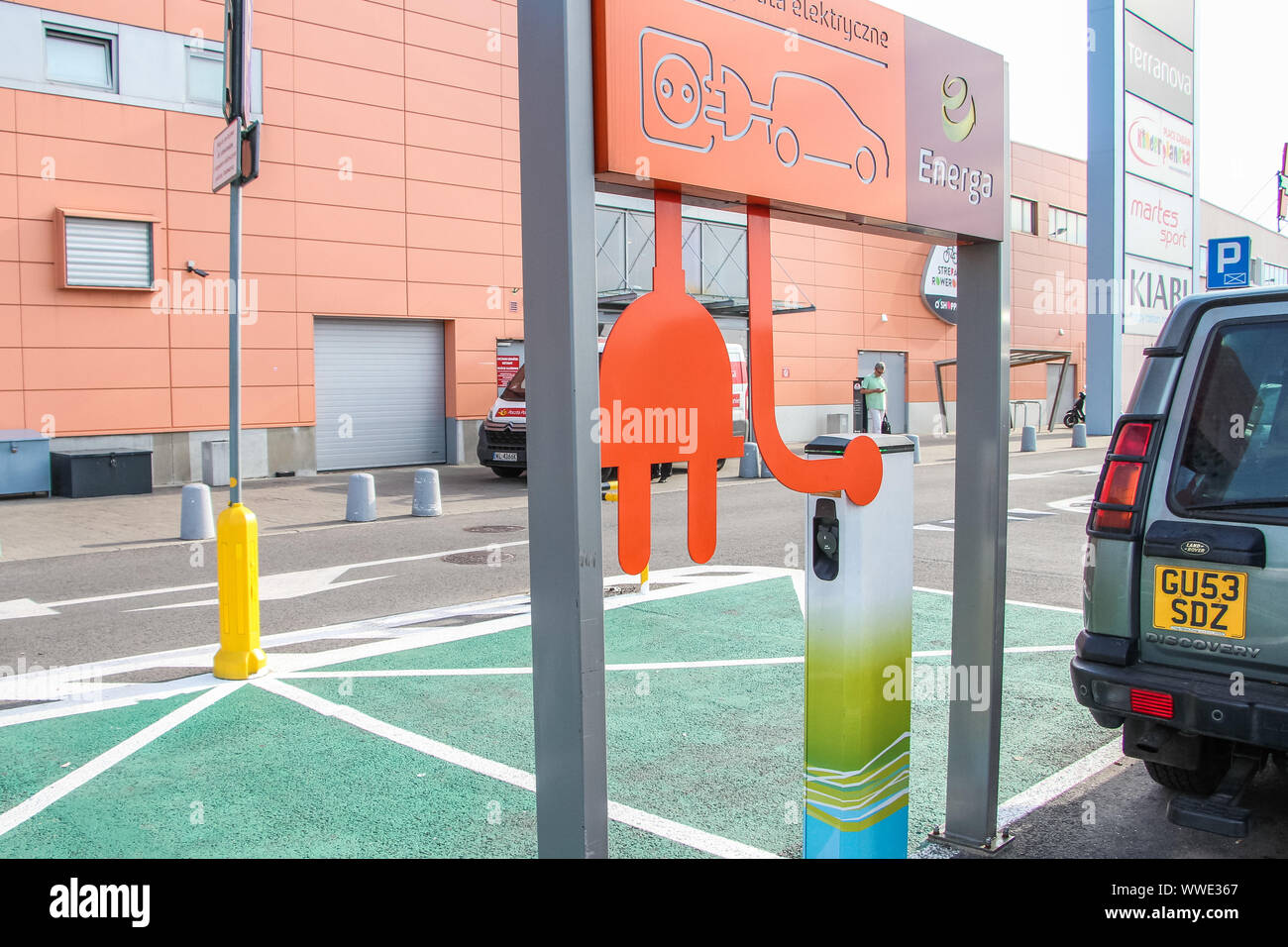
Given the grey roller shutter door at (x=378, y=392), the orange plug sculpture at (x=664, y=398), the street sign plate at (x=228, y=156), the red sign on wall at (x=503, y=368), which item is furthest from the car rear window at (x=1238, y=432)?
the red sign on wall at (x=503, y=368)

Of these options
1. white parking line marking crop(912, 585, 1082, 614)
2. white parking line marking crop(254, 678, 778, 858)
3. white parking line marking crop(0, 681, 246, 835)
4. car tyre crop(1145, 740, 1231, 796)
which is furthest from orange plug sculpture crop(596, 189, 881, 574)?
white parking line marking crop(912, 585, 1082, 614)

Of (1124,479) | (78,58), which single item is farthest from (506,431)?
(1124,479)

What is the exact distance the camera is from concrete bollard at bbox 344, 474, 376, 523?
1327 cm

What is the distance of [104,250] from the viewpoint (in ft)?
55.2

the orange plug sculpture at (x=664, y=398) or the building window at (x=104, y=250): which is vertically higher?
the building window at (x=104, y=250)

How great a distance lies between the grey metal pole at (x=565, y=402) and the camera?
2.27 metres

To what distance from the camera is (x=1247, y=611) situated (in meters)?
3.37

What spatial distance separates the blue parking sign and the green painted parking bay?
446 cm

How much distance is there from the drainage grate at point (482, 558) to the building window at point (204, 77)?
11903mm

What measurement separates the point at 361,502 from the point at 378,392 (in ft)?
26.6

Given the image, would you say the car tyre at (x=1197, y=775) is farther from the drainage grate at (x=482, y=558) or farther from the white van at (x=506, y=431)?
the white van at (x=506, y=431)

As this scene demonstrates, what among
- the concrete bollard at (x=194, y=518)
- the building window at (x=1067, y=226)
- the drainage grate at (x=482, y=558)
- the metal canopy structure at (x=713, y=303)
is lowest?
the drainage grate at (x=482, y=558)
